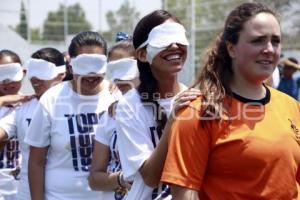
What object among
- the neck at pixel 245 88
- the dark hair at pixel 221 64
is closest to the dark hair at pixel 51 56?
the dark hair at pixel 221 64

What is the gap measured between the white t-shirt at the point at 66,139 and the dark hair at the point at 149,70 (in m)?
1.08

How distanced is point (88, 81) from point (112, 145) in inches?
26.3

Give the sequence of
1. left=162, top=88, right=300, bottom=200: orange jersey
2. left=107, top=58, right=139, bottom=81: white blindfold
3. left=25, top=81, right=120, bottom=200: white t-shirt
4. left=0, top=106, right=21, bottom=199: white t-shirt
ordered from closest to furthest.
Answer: left=162, top=88, right=300, bottom=200: orange jersey, left=107, top=58, right=139, bottom=81: white blindfold, left=25, top=81, right=120, bottom=200: white t-shirt, left=0, top=106, right=21, bottom=199: white t-shirt

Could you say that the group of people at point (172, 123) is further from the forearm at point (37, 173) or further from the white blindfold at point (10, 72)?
the white blindfold at point (10, 72)

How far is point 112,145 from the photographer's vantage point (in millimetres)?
3307

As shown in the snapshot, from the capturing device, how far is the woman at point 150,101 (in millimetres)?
2635

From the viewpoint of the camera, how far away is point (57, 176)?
3.79 m

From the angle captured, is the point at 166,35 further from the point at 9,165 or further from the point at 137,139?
the point at 9,165

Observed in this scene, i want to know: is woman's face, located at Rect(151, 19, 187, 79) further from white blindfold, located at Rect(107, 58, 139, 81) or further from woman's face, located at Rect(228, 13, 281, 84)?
white blindfold, located at Rect(107, 58, 139, 81)

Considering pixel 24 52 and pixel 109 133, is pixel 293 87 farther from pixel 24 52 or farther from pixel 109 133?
pixel 24 52

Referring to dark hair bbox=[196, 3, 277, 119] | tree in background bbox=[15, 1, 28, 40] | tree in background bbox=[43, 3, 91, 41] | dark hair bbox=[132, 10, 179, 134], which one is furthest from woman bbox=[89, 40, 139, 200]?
tree in background bbox=[43, 3, 91, 41]

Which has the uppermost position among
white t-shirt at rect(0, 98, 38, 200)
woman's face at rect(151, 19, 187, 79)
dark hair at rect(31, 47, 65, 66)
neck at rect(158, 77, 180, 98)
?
woman's face at rect(151, 19, 187, 79)

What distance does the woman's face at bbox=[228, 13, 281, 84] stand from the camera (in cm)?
229

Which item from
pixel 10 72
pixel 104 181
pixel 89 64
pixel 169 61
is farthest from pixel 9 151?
pixel 169 61
